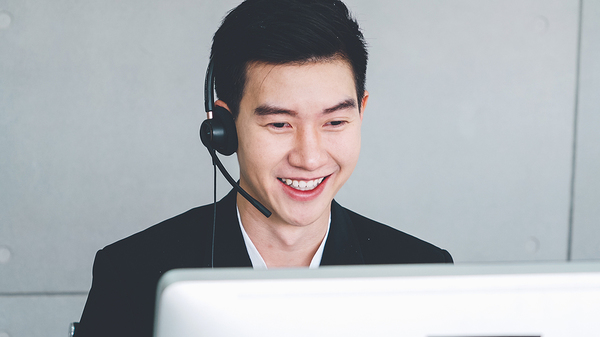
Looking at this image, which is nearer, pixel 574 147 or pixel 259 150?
pixel 259 150

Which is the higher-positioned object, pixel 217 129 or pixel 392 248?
pixel 217 129

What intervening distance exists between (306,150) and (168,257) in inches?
17.7

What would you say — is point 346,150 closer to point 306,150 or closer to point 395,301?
point 306,150

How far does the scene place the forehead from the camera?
1104 mm

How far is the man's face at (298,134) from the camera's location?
1.11 metres

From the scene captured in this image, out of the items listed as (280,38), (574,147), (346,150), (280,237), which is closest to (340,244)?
(280,237)

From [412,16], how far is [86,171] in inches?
55.7

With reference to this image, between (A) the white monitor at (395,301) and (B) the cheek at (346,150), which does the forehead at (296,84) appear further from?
(A) the white monitor at (395,301)

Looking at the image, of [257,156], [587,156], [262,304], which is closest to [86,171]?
[257,156]

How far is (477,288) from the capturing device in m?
0.43

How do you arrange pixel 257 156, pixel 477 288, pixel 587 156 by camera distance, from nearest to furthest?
pixel 477 288, pixel 257 156, pixel 587 156

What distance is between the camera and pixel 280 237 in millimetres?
1260

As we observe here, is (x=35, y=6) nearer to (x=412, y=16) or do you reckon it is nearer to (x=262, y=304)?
(x=412, y=16)

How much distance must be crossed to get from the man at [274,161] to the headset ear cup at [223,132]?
26 mm
